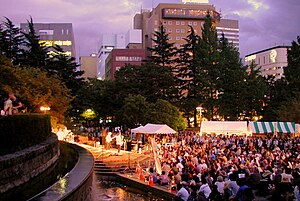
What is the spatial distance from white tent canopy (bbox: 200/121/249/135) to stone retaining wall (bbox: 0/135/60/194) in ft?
77.6

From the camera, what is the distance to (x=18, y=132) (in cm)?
1280

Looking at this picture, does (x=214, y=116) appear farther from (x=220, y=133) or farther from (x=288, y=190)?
(x=288, y=190)

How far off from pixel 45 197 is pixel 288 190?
28.2 ft

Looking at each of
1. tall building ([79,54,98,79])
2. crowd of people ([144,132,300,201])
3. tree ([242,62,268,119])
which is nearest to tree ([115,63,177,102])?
tree ([242,62,268,119])

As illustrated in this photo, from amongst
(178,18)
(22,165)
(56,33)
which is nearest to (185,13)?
(178,18)

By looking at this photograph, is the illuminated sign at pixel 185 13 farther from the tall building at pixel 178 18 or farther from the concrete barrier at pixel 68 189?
the concrete barrier at pixel 68 189

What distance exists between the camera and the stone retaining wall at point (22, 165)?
9.84m

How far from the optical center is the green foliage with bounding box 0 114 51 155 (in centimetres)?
1198

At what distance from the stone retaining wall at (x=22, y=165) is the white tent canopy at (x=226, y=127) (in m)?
23.6

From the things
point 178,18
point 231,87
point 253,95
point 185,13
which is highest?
point 185,13

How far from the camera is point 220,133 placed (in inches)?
1464

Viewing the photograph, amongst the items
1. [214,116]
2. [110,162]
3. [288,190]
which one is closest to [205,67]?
[214,116]

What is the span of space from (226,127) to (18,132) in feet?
85.6

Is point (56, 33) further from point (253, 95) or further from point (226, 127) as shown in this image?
point (226, 127)
